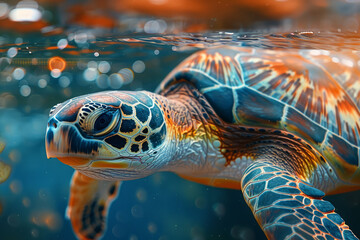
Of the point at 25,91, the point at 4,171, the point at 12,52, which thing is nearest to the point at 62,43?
the point at 12,52

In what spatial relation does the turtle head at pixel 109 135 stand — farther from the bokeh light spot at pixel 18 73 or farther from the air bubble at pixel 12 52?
the bokeh light spot at pixel 18 73

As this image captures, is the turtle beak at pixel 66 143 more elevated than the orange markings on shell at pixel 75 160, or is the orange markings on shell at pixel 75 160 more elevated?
the turtle beak at pixel 66 143

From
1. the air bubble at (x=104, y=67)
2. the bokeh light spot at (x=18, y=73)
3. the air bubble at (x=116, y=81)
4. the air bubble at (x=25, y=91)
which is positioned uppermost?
the air bubble at (x=104, y=67)

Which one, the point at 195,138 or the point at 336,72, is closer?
the point at 195,138

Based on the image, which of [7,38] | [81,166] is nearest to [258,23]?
[81,166]

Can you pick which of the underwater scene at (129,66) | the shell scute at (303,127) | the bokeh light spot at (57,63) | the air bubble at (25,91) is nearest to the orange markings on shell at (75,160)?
the underwater scene at (129,66)

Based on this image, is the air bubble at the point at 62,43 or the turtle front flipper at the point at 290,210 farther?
the air bubble at the point at 62,43

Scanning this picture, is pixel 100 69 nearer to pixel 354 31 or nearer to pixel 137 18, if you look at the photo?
pixel 137 18
